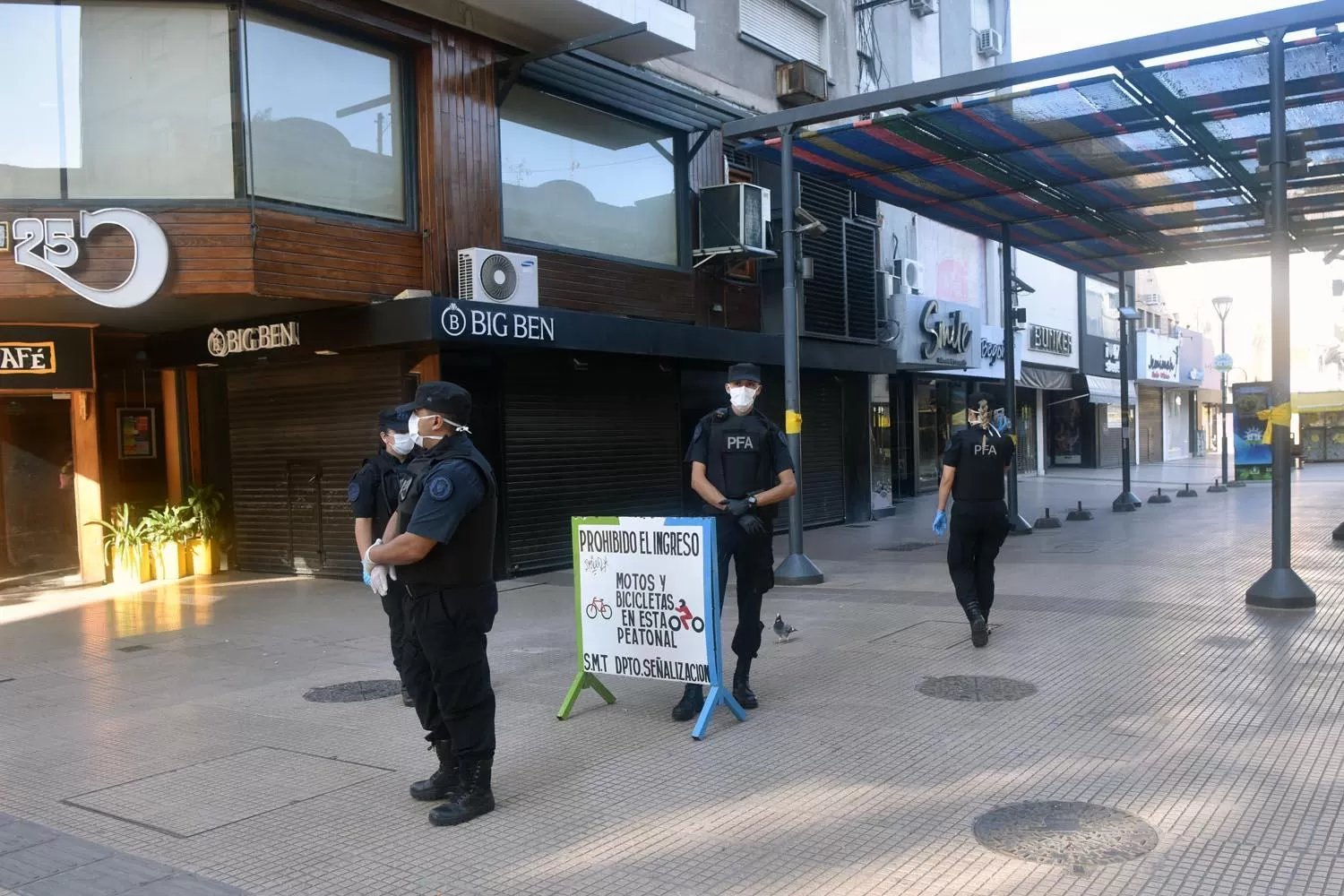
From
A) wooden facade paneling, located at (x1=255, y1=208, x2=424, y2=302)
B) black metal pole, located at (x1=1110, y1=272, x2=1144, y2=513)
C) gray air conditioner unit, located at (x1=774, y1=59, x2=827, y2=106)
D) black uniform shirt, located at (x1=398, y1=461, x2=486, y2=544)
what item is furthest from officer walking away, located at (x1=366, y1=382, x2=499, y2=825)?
black metal pole, located at (x1=1110, y1=272, x2=1144, y2=513)

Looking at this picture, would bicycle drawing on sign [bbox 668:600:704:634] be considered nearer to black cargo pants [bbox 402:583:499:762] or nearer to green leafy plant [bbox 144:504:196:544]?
black cargo pants [bbox 402:583:499:762]

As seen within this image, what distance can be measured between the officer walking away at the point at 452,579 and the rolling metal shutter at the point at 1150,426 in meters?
37.9

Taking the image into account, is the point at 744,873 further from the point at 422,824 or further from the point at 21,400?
the point at 21,400

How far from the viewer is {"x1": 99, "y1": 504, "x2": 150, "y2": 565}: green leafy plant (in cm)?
1266

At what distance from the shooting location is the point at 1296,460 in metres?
36.1

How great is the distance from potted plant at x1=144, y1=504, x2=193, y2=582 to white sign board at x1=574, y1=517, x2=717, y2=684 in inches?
326

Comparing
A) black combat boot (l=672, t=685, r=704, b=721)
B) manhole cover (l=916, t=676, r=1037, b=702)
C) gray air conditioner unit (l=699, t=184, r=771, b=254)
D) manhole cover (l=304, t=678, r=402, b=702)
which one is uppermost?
gray air conditioner unit (l=699, t=184, r=771, b=254)

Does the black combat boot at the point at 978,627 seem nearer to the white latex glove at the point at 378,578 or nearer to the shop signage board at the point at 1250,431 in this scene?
the white latex glove at the point at 378,578

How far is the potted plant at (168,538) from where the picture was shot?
42.5 feet

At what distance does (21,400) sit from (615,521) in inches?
379

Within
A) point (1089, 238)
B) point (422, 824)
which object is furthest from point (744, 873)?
point (1089, 238)

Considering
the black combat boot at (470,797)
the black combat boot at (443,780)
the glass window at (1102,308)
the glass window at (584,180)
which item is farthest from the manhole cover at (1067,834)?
the glass window at (1102,308)

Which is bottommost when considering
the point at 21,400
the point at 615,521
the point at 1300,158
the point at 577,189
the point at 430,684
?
the point at 430,684

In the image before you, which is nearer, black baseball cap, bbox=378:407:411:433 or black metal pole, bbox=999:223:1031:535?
black baseball cap, bbox=378:407:411:433
